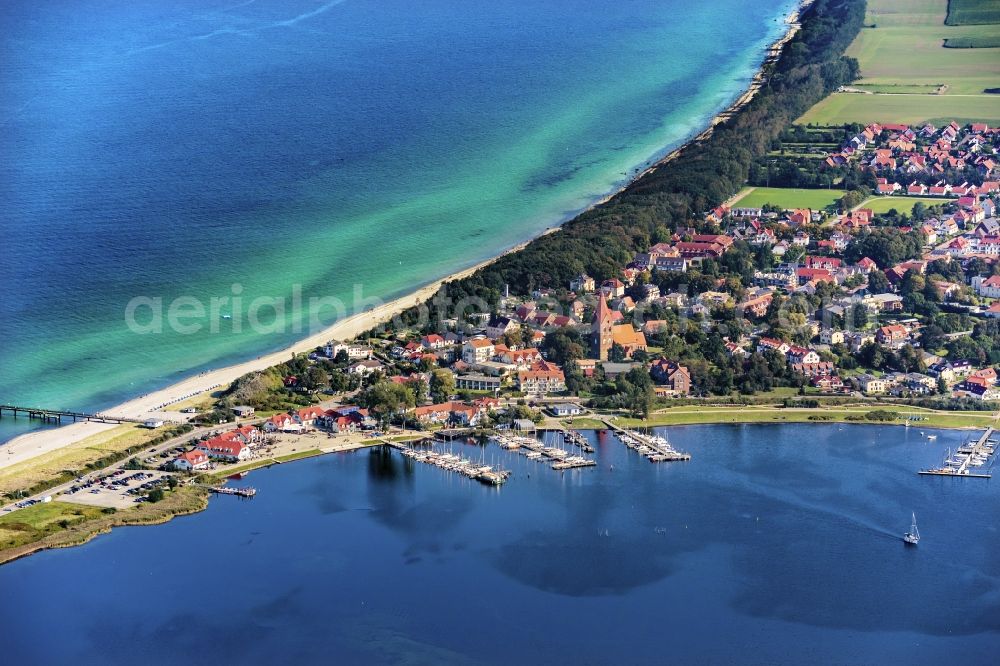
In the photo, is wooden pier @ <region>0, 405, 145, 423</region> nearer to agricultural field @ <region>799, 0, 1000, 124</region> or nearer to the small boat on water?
the small boat on water

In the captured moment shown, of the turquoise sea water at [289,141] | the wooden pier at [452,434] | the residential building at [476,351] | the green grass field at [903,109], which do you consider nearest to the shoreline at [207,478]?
the wooden pier at [452,434]

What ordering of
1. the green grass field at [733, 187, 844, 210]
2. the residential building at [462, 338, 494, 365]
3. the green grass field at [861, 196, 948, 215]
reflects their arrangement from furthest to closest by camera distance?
the green grass field at [733, 187, 844, 210], the green grass field at [861, 196, 948, 215], the residential building at [462, 338, 494, 365]

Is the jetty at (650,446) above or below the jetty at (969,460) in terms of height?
above

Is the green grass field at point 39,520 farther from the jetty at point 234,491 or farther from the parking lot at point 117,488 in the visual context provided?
the jetty at point 234,491

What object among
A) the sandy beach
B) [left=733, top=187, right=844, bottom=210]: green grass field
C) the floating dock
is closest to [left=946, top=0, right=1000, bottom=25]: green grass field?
[left=733, top=187, right=844, bottom=210]: green grass field

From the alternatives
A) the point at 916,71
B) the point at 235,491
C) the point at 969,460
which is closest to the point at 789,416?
the point at 969,460

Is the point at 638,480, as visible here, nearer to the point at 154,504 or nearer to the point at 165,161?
the point at 154,504

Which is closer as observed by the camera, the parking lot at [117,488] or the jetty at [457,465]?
the parking lot at [117,488]
